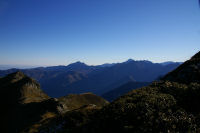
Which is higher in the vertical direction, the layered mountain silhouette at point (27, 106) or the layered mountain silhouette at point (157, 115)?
the layered mountain silhouette at point (157, 115)

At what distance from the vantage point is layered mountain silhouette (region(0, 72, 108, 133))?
318 feet

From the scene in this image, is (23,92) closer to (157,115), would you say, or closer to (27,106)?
(27,106)

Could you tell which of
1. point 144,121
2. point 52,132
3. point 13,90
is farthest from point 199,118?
point 13,90

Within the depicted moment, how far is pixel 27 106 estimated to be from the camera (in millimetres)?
112812

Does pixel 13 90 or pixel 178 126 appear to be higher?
pixel 178 126

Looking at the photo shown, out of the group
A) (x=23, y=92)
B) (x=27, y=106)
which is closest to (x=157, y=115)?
(x=27, y=106)

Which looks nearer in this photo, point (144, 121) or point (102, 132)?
point (144, 121)

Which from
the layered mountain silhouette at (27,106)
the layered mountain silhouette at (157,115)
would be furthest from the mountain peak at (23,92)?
the layered mountain silhouette at (157,115)

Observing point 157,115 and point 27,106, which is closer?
point 157,115

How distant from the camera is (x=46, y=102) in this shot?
109 metres

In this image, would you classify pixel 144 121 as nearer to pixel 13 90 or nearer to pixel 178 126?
pixel 178 126

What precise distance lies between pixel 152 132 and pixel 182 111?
18.3 ft

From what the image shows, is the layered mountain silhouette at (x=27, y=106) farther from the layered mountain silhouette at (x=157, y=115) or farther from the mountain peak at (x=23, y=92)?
the layered mountain silhouette at (x=157, y=115)

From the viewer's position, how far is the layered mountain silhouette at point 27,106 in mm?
96938
